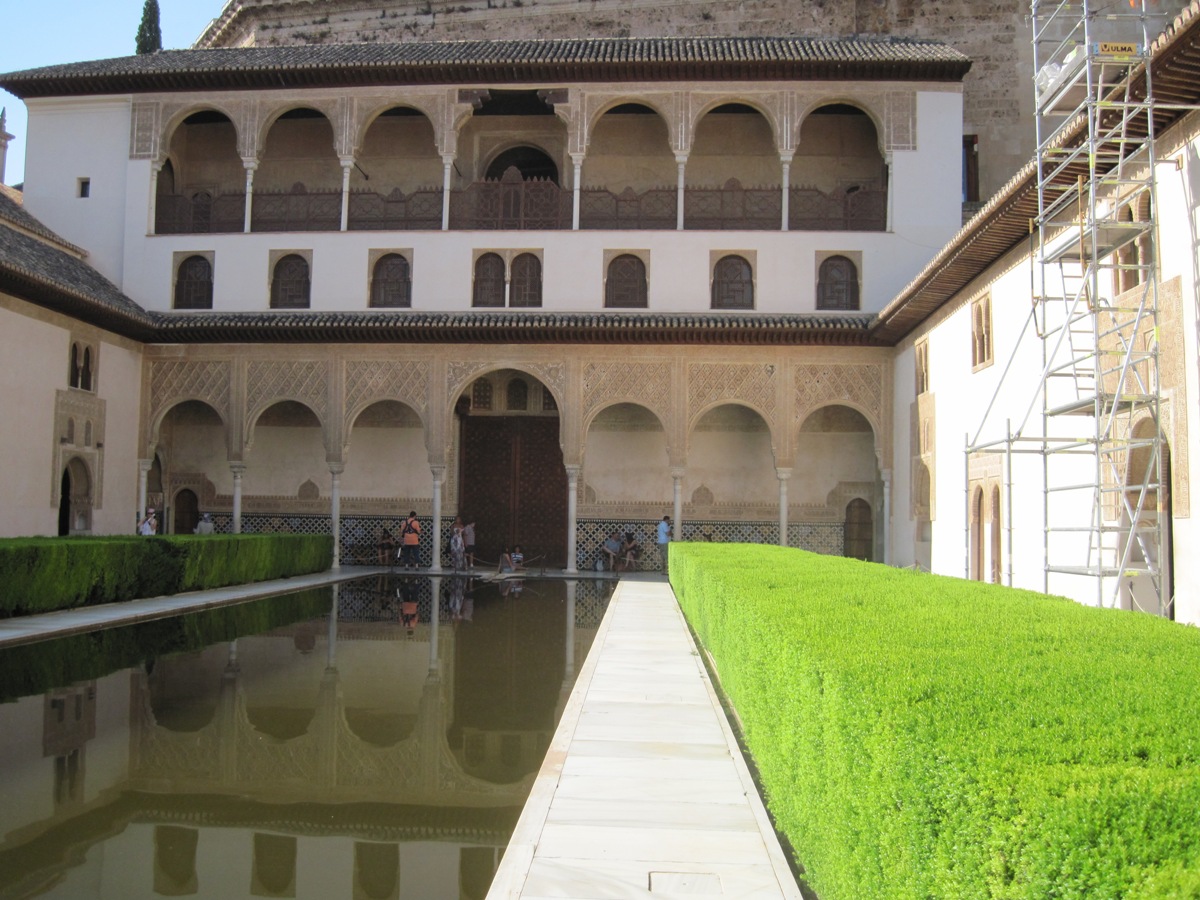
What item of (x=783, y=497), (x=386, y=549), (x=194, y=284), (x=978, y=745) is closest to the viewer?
(x=978, y=745)

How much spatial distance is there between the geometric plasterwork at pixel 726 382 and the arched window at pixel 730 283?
1.32m

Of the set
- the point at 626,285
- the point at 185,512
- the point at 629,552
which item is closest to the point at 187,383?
the point at 185,512

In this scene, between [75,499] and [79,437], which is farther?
[75,499]

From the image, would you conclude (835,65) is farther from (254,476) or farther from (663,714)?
(663,714)

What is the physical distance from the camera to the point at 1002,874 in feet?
6.97

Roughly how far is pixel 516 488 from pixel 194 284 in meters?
7.57

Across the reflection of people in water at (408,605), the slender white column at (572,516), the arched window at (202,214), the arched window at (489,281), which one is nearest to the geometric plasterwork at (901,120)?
the arched window at (489,281)

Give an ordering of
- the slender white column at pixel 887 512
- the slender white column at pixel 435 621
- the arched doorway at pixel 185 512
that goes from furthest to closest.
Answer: the arched doorway at pixel 185 512 → the slender white column at pixel 887 512 → the slender white column at pixel 435 621

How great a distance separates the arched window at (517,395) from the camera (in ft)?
75.4

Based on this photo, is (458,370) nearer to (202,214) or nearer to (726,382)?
(726,382)

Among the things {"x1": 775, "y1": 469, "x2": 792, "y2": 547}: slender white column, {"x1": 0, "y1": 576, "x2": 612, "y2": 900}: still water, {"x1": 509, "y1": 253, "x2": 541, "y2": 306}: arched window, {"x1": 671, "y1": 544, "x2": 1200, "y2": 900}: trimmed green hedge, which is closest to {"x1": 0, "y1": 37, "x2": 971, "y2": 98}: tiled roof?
{"x1": 509, "y1": 253, "x2": 541, "y2": 306}: arched window

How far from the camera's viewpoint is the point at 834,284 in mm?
20797

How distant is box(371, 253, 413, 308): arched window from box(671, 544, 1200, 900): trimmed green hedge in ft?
55.6

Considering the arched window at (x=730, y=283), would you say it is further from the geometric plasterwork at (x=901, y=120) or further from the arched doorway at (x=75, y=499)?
the arched doorway at (x=75, y=499)
